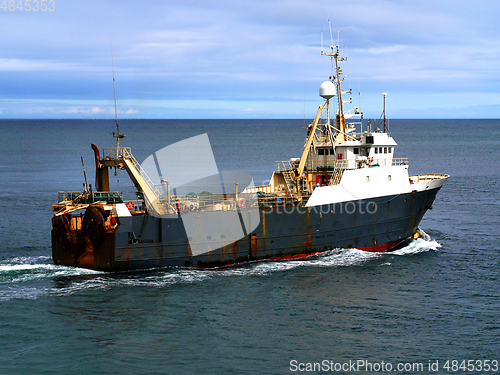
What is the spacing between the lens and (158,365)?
63.4 ft

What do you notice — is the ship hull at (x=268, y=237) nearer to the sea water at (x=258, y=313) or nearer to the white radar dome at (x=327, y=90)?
the sea water at (x=258, y=313)

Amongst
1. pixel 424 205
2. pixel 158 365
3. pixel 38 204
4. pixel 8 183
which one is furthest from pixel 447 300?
pixel 8 183

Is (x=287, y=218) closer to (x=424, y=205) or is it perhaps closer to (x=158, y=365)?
(x=424, y=205)

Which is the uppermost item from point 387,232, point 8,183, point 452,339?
point 8,183

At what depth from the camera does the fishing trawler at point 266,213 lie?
2878cm

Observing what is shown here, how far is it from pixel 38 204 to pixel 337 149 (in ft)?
98.6

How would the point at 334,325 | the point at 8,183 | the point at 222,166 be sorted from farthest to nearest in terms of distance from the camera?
the point at 222,166 → the point at 8,183 → the point at 334,325

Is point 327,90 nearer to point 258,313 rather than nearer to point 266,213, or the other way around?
point 266,213

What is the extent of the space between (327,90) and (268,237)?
11399 millimetres

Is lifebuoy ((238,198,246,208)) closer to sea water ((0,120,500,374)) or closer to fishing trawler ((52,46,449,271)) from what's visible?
fishing trawler ((52,46,449,271))

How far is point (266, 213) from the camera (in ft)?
101

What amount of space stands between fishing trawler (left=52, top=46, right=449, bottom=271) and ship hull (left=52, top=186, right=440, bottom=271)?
0.06 metres

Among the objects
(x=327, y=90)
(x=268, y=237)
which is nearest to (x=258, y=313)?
(x=268, y=237)

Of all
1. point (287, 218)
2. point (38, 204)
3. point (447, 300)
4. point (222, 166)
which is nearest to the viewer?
point (447, 300)
